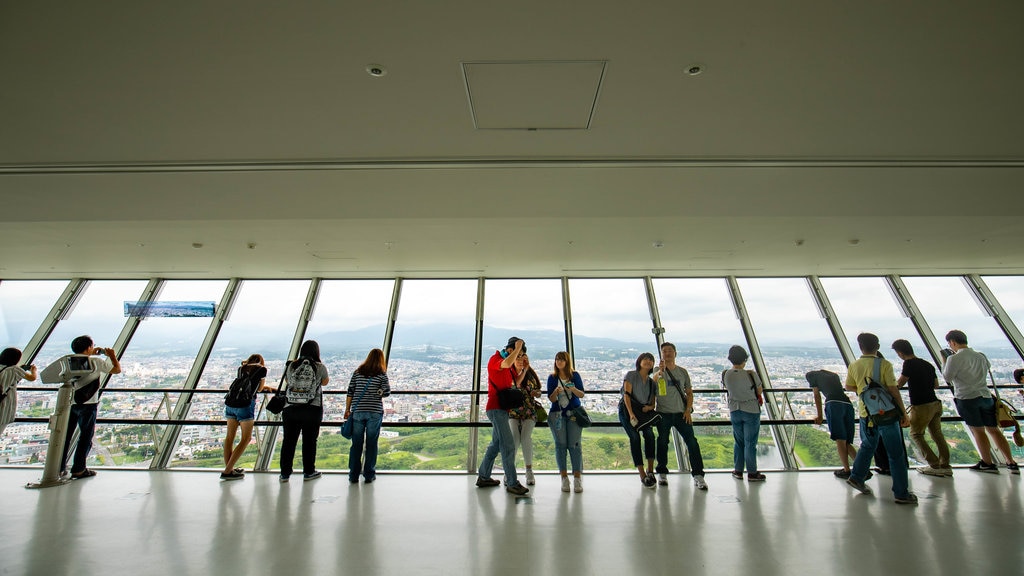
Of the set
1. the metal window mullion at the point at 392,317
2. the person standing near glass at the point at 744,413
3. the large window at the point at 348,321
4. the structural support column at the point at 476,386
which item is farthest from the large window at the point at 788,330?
the large window at the point at 348,321

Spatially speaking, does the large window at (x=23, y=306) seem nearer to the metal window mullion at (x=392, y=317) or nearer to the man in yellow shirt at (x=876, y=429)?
the metal window mullion at (x=392, y=317)

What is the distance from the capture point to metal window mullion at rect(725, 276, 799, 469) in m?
4.67

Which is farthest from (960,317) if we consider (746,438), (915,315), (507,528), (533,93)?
(533,93)

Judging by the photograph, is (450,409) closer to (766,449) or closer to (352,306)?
(352,306)

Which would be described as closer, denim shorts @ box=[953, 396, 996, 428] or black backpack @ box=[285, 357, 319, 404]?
black backpack @ box=[285, 357, 319, 404]

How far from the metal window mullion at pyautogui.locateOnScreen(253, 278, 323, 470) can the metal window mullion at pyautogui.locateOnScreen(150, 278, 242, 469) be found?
3.44 ft

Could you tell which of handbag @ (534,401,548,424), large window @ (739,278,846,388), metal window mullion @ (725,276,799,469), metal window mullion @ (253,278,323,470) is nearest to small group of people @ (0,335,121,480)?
metal window mullion @ (253,278,323,470)

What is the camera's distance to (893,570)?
7.45ft

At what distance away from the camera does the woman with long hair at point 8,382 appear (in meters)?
3.95

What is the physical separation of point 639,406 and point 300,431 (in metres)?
3.47

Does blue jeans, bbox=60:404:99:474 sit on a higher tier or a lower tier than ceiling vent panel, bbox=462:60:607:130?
lower

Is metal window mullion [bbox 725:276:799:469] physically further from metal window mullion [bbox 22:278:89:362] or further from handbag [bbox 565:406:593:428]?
metal window mullion [bbox 22:278:89:362]

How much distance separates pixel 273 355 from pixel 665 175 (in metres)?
5.69

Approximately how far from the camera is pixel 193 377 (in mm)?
5547
